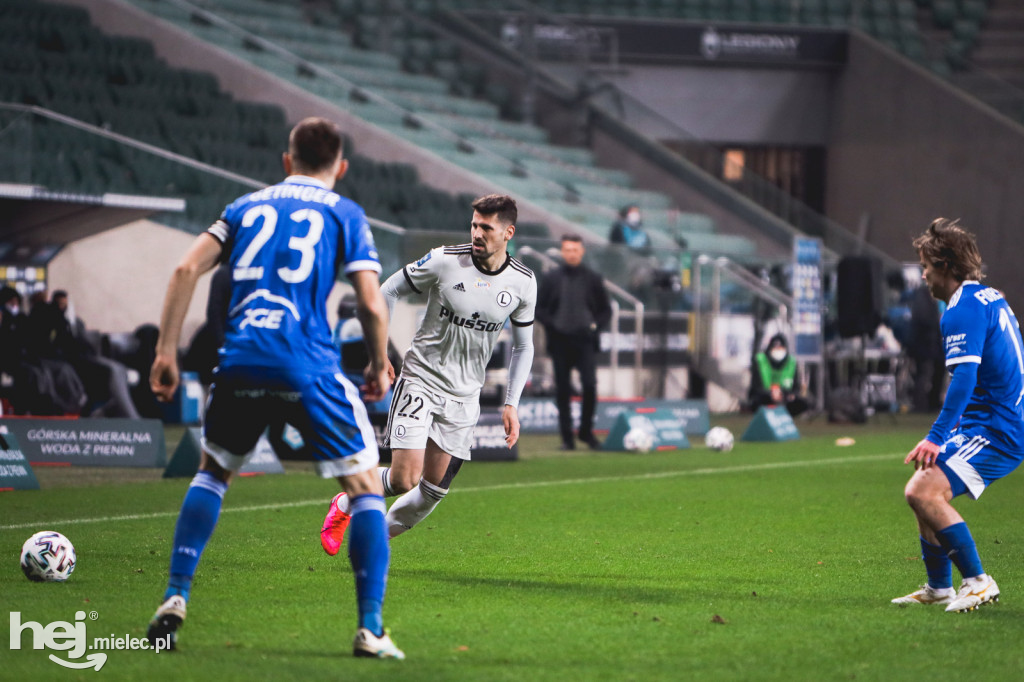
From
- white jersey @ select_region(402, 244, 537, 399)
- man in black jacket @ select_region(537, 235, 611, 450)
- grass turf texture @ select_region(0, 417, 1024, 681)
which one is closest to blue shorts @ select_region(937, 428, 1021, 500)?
grass turf texture @ select_region(0, 417, 1024, 681)

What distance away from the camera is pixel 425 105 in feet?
88.1

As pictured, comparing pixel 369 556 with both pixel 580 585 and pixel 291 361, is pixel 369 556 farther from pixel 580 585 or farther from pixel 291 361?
pixel 580 585

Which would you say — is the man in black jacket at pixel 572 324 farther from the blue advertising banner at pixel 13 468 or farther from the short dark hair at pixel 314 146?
the short dark hair at pixel 314 146

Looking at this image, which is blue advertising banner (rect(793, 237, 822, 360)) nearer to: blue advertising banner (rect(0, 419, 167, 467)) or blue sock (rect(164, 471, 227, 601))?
blue advertising banner (rect(0, 419, 167, 467))

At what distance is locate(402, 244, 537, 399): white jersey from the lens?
7434 mm

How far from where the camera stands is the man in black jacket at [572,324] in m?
15.6

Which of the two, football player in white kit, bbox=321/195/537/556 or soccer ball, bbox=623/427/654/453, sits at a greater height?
football player in white kit, bbox=321/195/537/556

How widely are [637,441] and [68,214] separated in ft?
25.4

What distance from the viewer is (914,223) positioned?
31188 mm

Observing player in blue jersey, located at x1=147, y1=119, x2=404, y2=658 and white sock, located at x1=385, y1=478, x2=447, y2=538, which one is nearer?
player in blue jersey, located at x1=147, y1=119, x2=404, y2=658

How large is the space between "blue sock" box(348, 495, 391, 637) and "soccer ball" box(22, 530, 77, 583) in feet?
7.07

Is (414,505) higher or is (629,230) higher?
(414,505)

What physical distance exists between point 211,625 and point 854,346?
775 inches

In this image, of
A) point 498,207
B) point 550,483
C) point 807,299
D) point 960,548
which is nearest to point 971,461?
point 960,548
